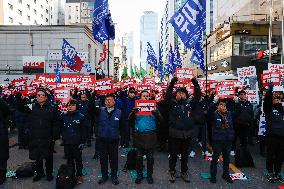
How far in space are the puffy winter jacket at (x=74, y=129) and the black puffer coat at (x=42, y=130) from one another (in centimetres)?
19

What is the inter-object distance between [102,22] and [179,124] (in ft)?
25.2

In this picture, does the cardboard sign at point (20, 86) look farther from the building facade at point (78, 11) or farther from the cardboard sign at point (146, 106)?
the building facade at point (78, 11)

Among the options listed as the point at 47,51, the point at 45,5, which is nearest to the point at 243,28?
the point at 47,51

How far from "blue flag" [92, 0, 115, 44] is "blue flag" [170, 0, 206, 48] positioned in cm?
353

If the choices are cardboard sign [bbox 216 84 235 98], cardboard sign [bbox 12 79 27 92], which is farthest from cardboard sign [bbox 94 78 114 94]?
cardboard sign [bbox 12 79 27 92]

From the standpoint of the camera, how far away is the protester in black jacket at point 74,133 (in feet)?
25.2

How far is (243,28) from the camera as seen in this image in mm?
40250

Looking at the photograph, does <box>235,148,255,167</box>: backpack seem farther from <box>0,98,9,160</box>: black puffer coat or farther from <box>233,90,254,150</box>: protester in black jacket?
<box>0,98,9,160</box>: black puffer coat

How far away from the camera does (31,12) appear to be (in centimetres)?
6938

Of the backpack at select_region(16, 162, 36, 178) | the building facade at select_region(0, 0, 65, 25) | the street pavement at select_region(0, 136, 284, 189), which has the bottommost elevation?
the street pavement at select_region(0, 136, 284, 189)

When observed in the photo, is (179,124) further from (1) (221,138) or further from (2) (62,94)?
(2) (62,94)

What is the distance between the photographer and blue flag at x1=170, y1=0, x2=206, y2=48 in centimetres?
1152

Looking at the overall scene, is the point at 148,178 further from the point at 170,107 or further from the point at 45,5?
the point at 45,5

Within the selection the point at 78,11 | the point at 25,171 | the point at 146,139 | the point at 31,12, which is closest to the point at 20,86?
the point at 25,171
